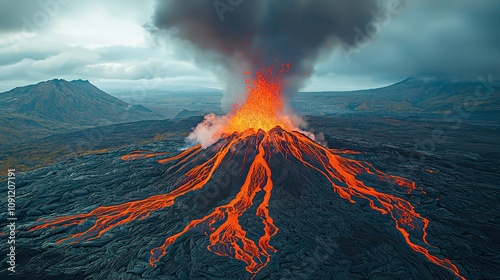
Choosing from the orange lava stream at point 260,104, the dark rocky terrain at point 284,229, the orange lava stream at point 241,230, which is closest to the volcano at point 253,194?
the orange lava stream at point 241,230

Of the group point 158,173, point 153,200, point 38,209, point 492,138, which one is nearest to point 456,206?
point 153,200

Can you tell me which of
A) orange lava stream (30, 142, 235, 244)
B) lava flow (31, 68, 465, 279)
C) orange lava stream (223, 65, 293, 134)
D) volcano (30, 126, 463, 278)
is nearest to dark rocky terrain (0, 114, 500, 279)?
volcano (30, 126, 463, 278)

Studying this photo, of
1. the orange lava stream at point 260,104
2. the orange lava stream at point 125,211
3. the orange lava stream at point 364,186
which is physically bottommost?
the orange lava stream at point 125,211

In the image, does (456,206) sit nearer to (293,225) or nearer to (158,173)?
(293,225)

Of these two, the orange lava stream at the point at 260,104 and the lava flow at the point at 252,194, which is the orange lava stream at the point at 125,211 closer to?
the lava flow at the point at 252,194

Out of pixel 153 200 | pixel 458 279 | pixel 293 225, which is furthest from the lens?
pixel 153 200

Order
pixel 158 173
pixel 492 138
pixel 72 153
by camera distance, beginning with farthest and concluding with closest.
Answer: pixel 492 138 < pixel 72 153 < pixel 158 173
